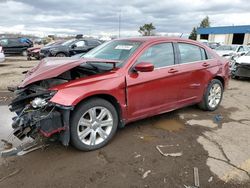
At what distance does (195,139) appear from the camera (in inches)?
165

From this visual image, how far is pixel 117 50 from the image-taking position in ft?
14.7

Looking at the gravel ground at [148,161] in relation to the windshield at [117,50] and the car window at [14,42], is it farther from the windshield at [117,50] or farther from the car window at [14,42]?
the car window at [14,42]

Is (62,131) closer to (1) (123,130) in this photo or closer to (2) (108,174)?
(2) (108,174)

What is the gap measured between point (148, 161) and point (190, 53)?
8.43 feet

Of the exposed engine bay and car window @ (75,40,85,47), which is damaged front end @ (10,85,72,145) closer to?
the exposed engine bay

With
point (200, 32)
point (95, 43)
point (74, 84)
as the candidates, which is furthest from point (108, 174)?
point (200, 32)

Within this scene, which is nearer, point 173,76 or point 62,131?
point 62,131

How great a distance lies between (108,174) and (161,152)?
950 millimetres

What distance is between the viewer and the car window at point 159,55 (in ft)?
13.9

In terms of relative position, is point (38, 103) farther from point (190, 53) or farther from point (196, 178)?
point (190, 53)

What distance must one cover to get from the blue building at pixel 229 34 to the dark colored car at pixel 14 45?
41.8 m

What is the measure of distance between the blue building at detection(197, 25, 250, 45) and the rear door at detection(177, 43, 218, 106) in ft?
164

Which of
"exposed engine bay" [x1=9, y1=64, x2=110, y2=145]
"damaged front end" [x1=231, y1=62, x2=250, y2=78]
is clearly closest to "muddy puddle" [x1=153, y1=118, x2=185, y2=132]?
"exposed engine bay" [x1=9, y1=64, x2=110, y2=145]

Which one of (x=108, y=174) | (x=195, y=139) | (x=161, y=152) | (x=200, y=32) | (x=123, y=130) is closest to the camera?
(x=108, y=174)
